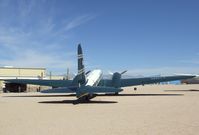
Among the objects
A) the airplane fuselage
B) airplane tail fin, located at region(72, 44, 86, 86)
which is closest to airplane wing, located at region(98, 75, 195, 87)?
the airplane fuselage

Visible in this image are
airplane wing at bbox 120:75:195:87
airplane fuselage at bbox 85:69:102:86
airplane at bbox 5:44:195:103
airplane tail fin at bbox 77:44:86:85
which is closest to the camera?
airplane at bbox 5:44:195:103

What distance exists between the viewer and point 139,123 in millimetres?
17828

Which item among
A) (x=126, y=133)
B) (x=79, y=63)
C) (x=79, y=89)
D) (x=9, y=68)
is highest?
(x=9, y=68)

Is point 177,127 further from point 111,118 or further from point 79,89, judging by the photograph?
point 79,89

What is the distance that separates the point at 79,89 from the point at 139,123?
1491cm

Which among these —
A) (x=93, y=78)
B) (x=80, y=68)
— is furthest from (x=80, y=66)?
(x=93, y=78)

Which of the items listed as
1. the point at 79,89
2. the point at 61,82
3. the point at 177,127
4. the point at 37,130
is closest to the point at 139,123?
the point at 177,127

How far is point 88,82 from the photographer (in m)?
38.1

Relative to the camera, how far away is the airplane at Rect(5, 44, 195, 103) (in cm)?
3216

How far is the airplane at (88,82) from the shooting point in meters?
32.2

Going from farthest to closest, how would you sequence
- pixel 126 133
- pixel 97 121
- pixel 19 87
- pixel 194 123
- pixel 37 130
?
pixel 19 87, pixel 97 121, pixel 194 123, pixel 37 130, pixel 126 133

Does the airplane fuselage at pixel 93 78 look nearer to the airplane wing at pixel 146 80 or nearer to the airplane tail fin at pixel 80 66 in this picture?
the airplane tail fin at pixel 80 66

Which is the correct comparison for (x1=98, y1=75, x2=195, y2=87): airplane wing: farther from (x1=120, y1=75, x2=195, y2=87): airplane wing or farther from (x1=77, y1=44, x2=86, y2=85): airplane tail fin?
(x1=77, y1=44, x2=86, y2=85): airplane tail fin

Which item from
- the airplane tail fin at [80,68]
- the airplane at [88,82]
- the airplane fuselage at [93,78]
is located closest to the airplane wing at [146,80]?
the airplane at [88,82]
